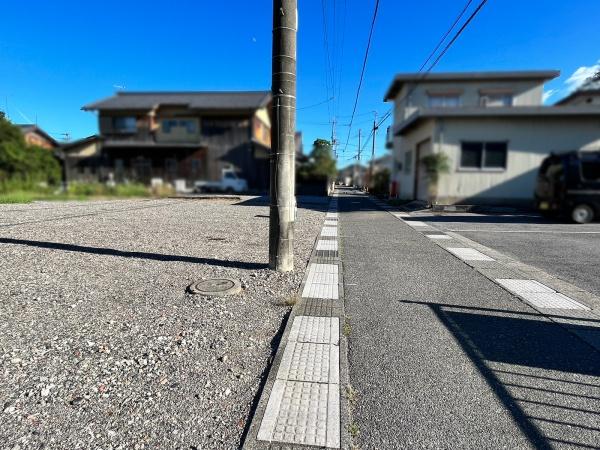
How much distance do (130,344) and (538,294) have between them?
13.7 feet

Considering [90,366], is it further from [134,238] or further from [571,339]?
[134,238]

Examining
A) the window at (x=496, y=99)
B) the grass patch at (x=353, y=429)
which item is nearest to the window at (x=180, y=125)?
the grass patch at (x=353, y=429)

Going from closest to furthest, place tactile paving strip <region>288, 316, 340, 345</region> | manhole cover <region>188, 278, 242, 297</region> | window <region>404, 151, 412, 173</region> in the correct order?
tactile paving strip <region>288, 316, 340, 345</region>
manhole cover <region>188, 278, 242, 297</region>
window <region>404, 151, 412, 173</region>

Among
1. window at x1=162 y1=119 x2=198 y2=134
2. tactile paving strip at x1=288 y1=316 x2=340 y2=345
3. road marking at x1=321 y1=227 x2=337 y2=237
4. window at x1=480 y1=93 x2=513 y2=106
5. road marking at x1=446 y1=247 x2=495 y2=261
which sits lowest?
tactile paving strip at x1=288 y1=316 x2=340 y2=345

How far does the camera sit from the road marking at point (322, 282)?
3585mm

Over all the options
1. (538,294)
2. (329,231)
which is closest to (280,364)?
(538,294)

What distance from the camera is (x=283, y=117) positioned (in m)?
3.95

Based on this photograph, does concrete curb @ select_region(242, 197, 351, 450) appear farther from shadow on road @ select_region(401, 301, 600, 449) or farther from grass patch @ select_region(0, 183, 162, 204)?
grass patch @ select_region(0, 183, 162, 204)

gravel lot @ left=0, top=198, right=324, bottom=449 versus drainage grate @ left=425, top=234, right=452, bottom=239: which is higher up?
drainage grate @ left=425, top=234, right=452, bottom=239

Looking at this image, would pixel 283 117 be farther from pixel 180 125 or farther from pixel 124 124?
pixel 180 125

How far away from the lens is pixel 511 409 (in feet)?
5.93

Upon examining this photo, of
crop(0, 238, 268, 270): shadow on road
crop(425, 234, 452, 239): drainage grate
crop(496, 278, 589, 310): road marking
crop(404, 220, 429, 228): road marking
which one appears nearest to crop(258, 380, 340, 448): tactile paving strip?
crop(0, 238, 268, 270): shadow on road

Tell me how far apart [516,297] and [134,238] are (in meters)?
6.38

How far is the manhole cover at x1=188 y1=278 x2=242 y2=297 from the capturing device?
3457mm
